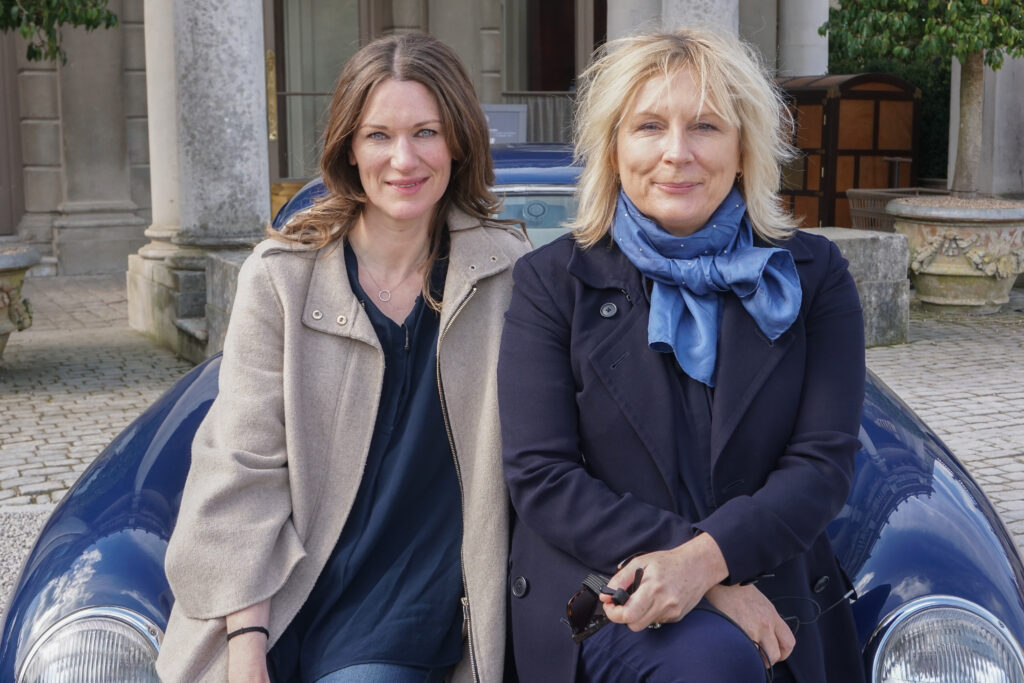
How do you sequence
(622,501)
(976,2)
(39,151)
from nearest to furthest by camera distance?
(622,501)
(976,2)
(39,151)

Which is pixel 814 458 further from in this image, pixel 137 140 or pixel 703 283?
pixel 137 140

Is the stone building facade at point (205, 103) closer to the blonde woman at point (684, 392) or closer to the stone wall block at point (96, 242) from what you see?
the stone wall block at point (96, 242)

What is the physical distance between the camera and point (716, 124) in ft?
7.30

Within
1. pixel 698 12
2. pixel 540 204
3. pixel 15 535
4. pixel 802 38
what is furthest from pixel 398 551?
pixel 802 38

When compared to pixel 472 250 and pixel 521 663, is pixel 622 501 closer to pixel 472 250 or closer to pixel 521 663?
→ pixel 521 663

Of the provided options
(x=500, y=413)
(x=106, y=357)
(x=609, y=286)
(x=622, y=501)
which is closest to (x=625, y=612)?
(x=622, y=501)

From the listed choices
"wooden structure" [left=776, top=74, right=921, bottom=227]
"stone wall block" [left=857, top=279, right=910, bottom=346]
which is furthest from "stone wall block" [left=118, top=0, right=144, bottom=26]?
"stone wall block" [left=857, top=279, right=910, bottom=346]

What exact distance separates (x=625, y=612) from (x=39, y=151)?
37.6 ft

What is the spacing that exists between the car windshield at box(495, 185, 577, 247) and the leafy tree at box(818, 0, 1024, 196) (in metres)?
6.49

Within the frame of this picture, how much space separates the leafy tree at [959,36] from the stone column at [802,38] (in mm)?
2716

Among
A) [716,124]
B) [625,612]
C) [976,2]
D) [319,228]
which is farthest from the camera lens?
[976,2]

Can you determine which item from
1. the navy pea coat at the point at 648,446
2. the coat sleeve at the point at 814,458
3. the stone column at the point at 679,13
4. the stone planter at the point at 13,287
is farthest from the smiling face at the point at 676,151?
the stone column at the point at 679,13

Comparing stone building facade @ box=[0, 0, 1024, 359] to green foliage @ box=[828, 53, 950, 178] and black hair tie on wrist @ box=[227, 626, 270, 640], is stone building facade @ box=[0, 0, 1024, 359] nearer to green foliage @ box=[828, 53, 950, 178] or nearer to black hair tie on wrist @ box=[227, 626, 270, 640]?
green foliage @ box=[828, 53, 950, 178]

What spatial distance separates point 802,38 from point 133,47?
6.95 meters
